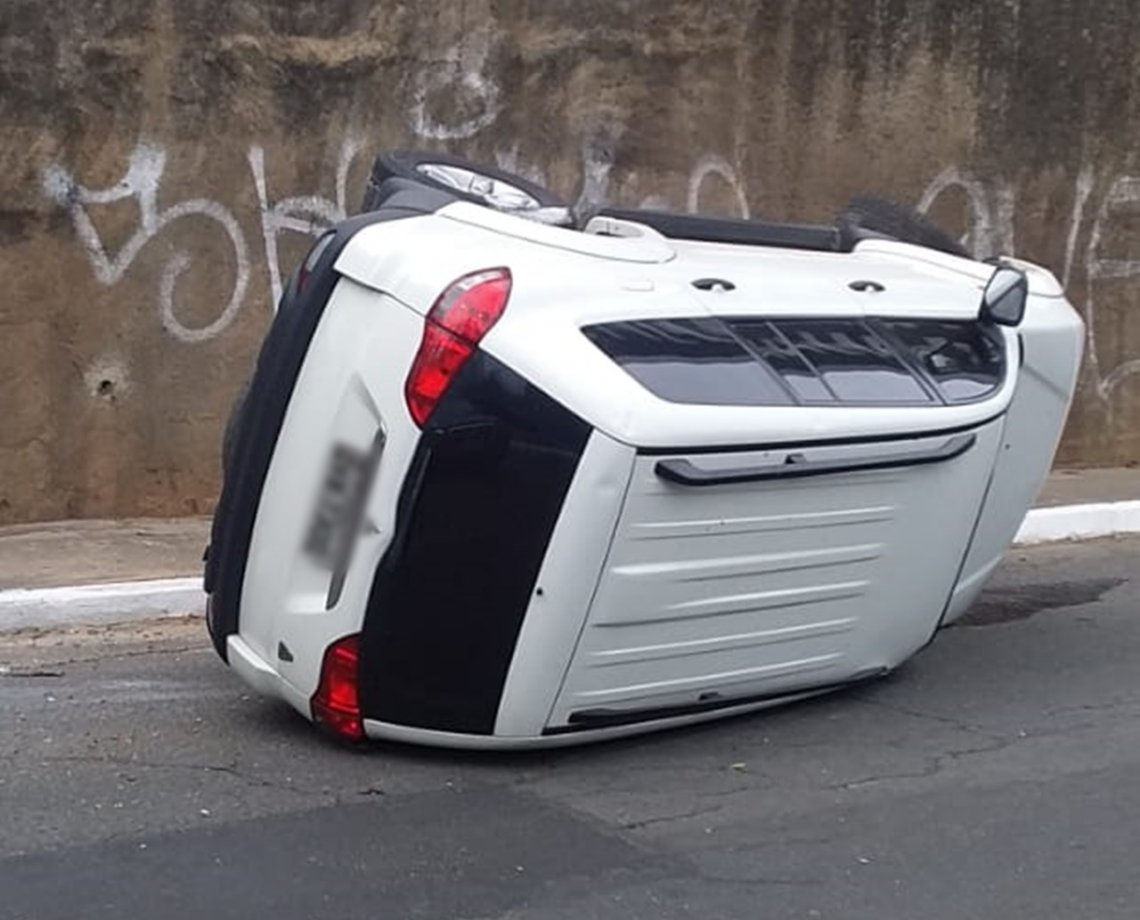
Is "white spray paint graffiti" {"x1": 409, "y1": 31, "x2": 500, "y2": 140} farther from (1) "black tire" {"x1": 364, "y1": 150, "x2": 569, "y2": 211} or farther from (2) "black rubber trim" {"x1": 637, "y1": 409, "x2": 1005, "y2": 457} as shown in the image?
(2) "black rubber trim" {"x1": 637, "y1": 409, "x2": 1005, "y2": 457}

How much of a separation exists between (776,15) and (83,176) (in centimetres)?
376

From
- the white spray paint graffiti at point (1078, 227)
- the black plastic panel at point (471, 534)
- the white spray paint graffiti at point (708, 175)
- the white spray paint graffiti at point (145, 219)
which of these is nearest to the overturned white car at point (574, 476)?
the black plastic panel at point (471, 534)

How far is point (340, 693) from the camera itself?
566 cm

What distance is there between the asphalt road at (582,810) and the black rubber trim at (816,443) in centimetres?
103

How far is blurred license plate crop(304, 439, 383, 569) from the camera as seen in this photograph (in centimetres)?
550

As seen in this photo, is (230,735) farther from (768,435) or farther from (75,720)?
(768,435)

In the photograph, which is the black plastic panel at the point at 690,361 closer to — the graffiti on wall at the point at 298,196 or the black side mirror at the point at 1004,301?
the black side mirror at the point at 1004,301

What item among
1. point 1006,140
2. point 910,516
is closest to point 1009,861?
point 910,516

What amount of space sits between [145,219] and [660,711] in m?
4.17

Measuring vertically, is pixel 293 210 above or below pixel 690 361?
below

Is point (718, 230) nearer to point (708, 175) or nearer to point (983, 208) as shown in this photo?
point (708, 175)

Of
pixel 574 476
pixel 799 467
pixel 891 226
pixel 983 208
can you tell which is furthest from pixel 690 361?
pixel 983 208

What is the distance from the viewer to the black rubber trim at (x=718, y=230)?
266 inches

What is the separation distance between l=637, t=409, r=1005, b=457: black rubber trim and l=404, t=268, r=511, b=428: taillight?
0.55 meters
